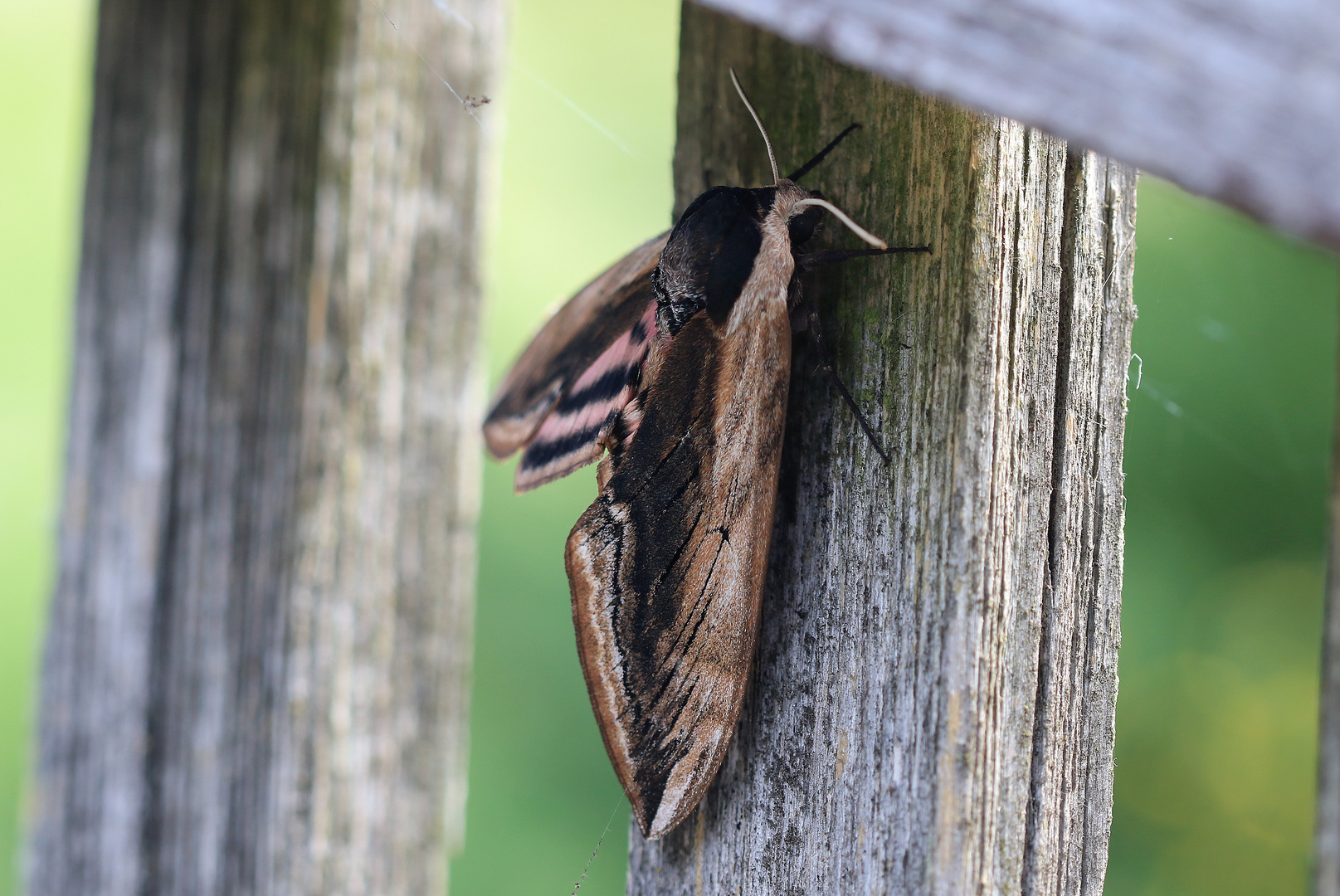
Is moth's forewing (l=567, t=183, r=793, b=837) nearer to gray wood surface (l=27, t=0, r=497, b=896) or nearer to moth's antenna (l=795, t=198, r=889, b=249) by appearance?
moth's antenna (l=795, t=198, r=889, b=249)

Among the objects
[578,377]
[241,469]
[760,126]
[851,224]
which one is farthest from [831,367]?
[241,469]

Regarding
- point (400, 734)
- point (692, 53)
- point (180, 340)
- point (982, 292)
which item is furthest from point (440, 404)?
point (982, 292)

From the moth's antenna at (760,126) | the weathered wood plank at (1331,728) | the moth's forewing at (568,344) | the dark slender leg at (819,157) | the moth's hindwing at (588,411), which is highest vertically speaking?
the moth's antenna at (760,126)

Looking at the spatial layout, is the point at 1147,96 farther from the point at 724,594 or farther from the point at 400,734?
the point at 400,734

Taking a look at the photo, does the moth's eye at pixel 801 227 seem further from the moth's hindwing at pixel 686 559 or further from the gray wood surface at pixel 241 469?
the gray wood surface at pixel 241 469

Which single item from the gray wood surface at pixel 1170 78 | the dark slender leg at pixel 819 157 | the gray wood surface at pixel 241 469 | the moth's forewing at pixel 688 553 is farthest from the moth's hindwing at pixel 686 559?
the gray wood surface at pixel 241 469

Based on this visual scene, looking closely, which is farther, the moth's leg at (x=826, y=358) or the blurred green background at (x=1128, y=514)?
the blurred green background at (x=1128, y=514)

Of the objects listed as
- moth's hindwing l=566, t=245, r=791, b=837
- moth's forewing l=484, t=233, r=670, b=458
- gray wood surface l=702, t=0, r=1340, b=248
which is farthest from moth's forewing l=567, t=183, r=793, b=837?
gray wood surface l=702, t=0, r=1340, b=248
